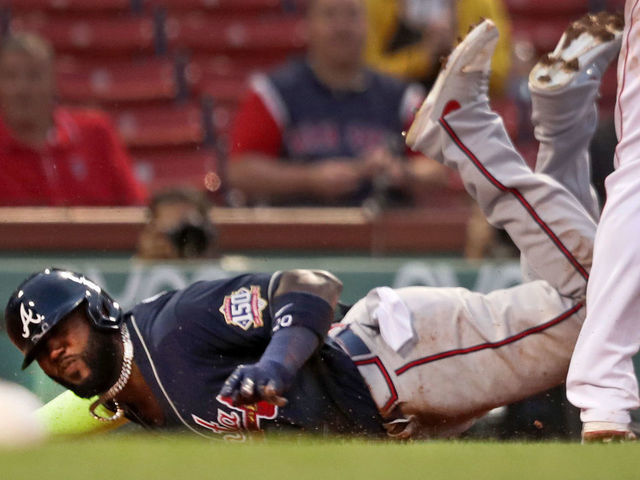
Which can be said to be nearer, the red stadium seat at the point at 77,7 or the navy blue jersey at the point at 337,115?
the navy blue jersey at the point at 337,115

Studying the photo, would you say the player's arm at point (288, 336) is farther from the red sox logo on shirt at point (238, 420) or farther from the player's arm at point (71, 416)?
the player's arm at point (71, 416)

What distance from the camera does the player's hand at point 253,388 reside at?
2535mm

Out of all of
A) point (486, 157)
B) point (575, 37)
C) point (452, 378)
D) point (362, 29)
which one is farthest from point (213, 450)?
point (362, 29)

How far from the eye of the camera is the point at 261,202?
4898mm

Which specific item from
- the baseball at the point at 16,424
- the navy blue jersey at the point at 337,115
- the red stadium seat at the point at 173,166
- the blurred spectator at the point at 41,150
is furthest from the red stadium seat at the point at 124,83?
the baseball at the point at 16,424

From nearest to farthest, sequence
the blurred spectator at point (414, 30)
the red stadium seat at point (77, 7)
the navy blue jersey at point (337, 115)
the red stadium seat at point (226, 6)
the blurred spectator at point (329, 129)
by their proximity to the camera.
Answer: the blurred spectator at point (329, 129), the navy blue jersey at point (337, 115), the blurred spectator at point (414, 30), the red stadium seat at point (77, 7), the red stadium seat at point (226, 6)

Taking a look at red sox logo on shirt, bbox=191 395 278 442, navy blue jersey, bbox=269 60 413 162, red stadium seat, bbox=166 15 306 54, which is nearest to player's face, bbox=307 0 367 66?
navy blue jersey, bbox=269 60 413 162

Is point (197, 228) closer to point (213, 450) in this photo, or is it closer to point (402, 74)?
point (402, 74)

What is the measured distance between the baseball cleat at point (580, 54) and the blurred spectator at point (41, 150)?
2.27 metres

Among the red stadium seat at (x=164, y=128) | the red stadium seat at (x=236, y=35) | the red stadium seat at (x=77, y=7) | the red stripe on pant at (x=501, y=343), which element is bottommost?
the red stadium seat at (x=164, y=128)

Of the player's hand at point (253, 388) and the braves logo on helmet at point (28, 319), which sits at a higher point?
the braves logo on helmet at point (28, 319)

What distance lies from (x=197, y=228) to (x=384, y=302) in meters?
1.36

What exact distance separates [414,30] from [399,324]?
2924mm

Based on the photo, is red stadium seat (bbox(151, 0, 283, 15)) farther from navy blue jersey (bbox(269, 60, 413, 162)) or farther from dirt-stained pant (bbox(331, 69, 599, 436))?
dirt-stained pant (bbox(331, 69, 599, 436))
